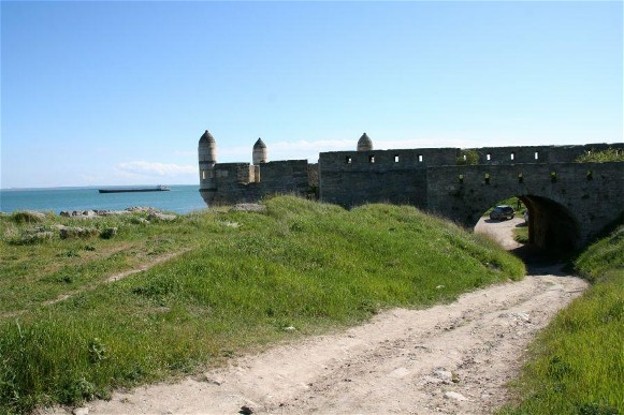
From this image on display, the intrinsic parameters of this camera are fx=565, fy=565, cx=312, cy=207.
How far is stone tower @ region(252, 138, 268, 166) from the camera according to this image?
28.7 meters

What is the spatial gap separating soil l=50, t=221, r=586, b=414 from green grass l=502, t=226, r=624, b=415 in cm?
41

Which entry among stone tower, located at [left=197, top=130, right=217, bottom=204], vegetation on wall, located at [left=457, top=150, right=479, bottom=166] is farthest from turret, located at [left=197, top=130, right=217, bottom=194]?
vegetation on wall, located at [left=457, top=150, right=479, bottom=166]

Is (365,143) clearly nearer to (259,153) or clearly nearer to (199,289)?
(259,153)

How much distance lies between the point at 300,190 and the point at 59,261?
1466 centimetres

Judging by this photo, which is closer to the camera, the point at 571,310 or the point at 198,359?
the point at 198,359

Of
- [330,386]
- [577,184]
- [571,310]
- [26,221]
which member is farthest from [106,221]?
[577,184]

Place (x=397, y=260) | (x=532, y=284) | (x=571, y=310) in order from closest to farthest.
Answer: (x=571, y=310) → (x=397, y=260) → (x=532, y=284)

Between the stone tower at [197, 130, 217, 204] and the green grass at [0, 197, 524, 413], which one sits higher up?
the stone tower at [197, 130, 217, 204]

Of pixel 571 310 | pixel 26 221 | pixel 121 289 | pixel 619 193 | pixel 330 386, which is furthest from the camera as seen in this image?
pixel 619 193

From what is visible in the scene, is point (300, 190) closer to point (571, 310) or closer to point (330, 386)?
point (571, 310)

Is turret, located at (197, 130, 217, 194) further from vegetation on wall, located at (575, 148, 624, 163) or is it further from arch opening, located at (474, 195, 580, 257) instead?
vegetation on wall, located at (575, 148, 624, 163)

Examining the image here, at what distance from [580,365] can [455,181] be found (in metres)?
17.0

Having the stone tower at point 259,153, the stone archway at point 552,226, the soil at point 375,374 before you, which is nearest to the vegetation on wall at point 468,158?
the stone archway at point 552,226

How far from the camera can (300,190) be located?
85.9 ft
